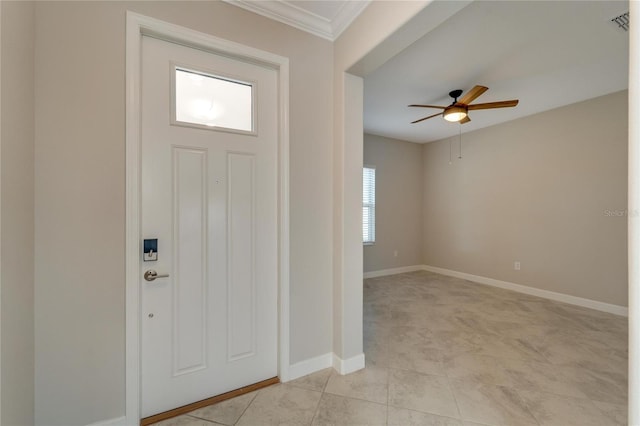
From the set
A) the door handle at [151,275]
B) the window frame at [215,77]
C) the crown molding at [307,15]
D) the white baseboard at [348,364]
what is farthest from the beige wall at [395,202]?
the door handle at [151,275]

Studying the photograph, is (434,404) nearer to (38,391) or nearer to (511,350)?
(511,350)

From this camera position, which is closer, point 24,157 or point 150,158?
point 24,157

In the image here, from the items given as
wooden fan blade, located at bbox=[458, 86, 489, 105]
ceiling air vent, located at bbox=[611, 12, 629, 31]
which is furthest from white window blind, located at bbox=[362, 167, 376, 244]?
ceiling air vent, located at bbox=[611, 12, 629, 31]

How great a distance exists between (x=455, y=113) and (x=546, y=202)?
2.28 metres

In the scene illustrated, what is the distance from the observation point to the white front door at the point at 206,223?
5.19 ft

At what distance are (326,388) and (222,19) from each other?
8.68 feet

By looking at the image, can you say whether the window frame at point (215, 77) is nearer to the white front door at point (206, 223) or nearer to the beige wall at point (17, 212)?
the white front door at point (206, 223)

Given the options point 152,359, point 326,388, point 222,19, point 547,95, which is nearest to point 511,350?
point 326,388

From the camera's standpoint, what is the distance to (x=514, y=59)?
8.46ft

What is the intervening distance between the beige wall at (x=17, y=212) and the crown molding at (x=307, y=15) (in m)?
1.15

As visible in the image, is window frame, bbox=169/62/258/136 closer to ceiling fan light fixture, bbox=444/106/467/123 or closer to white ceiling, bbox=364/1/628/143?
white ceiling, bbox=364/1/628/143

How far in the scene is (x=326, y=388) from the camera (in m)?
1.87

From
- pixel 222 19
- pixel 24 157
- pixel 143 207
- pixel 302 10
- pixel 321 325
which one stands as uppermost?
pixel 302 10

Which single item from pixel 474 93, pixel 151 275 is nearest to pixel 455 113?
pixel 474 93
